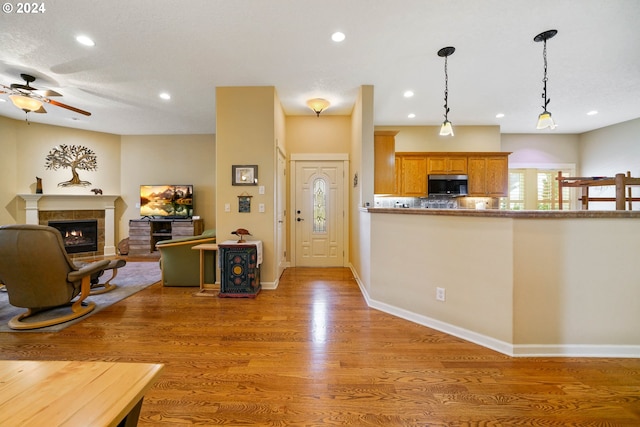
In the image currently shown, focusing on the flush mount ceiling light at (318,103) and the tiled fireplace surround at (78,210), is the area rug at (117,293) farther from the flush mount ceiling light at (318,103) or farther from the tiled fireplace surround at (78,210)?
the flush mount ceiling light at (318,103)

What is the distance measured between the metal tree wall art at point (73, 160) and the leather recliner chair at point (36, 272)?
4454mm

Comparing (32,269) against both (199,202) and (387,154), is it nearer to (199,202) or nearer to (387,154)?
(199,202)

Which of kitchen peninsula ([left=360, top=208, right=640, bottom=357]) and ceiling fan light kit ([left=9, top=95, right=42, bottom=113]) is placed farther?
ceiling fan light kit ([left=9, top=95, right=42, bottom=113])

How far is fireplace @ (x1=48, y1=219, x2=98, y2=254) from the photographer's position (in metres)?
5.75

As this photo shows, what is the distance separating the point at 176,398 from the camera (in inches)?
63.6

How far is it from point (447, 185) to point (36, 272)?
6400 mm

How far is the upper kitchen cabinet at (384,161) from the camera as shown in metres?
4.15

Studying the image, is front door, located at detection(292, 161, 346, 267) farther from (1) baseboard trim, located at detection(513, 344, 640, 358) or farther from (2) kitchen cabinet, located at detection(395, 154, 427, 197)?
(1) baseboard trim, located at detection(513, 344, 640, 358)

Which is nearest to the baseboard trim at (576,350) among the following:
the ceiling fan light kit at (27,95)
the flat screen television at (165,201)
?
the ceiling fan light kit at (27,95)

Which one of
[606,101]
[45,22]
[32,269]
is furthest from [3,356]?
[606,101]

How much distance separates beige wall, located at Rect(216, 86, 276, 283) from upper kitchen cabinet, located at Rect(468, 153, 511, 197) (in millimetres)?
4390

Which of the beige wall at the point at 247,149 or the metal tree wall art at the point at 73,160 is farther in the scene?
the metal tree wall art at the point at 73,160

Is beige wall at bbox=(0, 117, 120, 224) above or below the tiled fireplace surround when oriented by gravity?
above

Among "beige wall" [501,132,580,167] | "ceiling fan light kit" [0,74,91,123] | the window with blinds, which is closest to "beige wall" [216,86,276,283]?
"ceiling fan light kit" [0,74,91,123]
